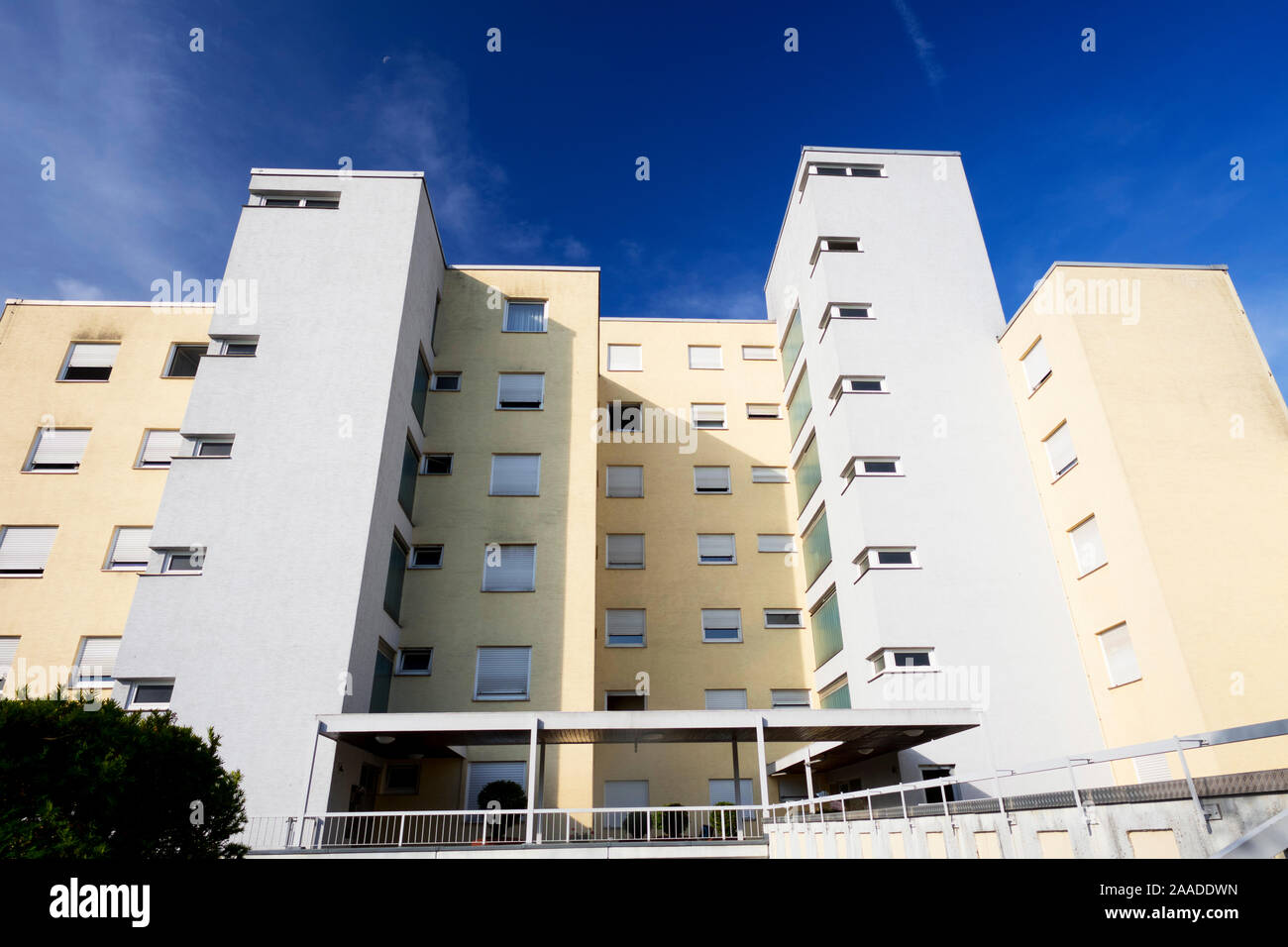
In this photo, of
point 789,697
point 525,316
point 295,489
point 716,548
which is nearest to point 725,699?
point 789,697

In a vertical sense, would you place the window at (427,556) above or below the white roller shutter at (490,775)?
above

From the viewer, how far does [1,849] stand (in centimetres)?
673

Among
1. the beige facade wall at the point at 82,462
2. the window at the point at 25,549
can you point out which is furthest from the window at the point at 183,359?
the window at the point at 25,549

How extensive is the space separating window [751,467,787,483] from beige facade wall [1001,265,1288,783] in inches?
339

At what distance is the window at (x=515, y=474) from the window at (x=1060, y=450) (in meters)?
14.4

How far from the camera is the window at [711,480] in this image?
27.4 metres

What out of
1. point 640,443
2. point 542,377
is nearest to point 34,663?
point 542,377

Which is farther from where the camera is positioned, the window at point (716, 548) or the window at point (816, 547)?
the window at point (716, 548)

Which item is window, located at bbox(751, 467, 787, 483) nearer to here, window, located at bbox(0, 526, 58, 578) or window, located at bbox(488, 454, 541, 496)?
window, located at bbox(488, 454, 541, 496)

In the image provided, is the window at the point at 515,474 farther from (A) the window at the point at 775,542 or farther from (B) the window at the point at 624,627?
(A) the window at the point at 775,542

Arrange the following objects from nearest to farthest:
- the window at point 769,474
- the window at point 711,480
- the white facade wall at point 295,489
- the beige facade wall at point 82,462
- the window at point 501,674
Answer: the white facade wall at point 295,489 < the beige facade wall at point 82,462 < the window at point 501,674 < the window at point 711,480 < the window at point 769,474

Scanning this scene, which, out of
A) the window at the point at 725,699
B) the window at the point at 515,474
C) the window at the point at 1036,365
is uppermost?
the window at the point at 1036,365

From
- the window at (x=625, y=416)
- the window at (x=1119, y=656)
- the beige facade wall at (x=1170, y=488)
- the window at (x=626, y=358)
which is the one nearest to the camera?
the beige facade wall at (x=1170, y=488)
